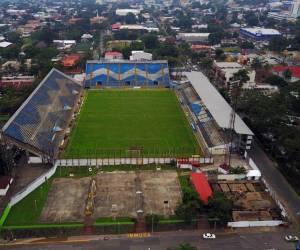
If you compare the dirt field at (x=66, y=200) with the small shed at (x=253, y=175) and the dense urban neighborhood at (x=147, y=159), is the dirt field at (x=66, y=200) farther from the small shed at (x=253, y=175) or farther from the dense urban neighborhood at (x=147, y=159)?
the small shed at (x=253, y=175)

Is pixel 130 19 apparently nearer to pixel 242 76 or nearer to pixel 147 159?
pixel 242 76

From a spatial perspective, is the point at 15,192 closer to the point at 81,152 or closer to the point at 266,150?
the point at 81,152

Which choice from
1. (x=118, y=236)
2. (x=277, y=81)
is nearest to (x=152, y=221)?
(x=118, y=236)

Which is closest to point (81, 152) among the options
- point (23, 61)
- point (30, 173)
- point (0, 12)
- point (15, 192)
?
point (30, 173)

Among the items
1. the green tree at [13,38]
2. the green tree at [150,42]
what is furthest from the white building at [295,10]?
the green tree at [13,38]

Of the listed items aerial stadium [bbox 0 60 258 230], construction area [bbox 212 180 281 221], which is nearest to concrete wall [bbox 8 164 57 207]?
aerial stadium [bbox 0 60 258 230]

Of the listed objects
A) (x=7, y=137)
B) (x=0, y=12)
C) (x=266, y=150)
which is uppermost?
(x=7, y=137)
